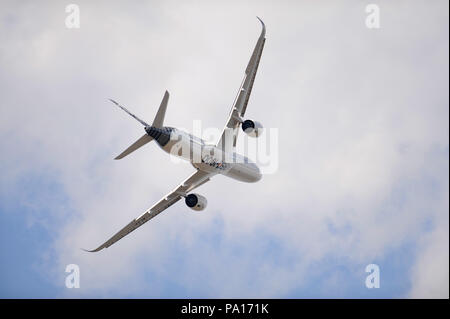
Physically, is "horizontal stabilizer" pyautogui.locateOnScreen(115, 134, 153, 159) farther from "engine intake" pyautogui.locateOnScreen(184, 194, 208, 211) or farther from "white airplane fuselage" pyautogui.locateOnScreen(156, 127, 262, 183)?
"engine intake" pyautogui.locateOnScreen(184, 194, 208, 211)

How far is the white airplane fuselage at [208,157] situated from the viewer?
44.2 m

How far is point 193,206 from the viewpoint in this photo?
159 ft

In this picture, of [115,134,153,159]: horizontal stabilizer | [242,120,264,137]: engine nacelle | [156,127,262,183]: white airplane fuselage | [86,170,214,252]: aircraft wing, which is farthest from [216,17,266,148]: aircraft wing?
[115,134,153,159]: horizontal stabilizer

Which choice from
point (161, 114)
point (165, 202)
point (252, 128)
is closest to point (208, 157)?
point (252, 128)

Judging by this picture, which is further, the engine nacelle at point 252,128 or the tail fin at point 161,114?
the engine nacelle at point 252,128

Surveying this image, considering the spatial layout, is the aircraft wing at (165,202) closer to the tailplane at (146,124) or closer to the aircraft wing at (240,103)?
the aircraft wing at (240,103)

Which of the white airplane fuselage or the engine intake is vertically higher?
the white airplane fuselage

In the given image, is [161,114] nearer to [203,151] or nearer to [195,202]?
[203,151]

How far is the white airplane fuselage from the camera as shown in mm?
44156

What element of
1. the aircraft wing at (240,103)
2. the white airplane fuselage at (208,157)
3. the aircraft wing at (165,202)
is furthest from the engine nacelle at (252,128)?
the aircraft wing at (165,202)

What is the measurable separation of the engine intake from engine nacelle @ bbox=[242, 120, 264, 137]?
5.78 metres
